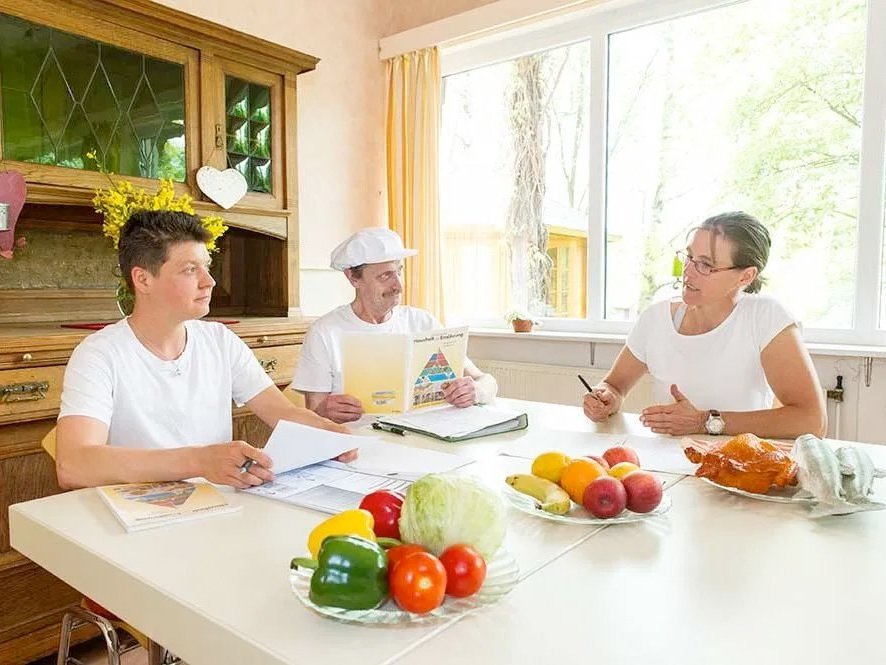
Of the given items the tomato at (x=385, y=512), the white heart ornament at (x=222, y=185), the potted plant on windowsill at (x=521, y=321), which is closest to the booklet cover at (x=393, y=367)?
the tomato at (x=385, y=512)

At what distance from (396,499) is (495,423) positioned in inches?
30.9

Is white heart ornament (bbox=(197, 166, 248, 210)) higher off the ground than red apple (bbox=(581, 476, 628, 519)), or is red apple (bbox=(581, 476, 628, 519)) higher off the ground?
white heart ornament (bbox=(197, 166, 248, 210))

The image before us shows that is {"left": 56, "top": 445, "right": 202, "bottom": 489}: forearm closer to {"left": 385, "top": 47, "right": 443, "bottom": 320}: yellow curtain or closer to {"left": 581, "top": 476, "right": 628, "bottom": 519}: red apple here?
{"left": 581, "top": 476, "right": 628, "bottom": 519}: red apple

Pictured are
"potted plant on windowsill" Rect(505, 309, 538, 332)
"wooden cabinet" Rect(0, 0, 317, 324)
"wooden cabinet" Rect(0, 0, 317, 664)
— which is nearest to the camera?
"wooden cabinet" Rect(0, 0, 317, 664)

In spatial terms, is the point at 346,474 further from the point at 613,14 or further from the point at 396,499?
the point at 613,14

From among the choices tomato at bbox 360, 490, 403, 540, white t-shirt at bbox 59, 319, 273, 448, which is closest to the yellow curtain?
white t-shirt at bbox 59, 319, 273, 448

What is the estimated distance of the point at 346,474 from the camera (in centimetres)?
123

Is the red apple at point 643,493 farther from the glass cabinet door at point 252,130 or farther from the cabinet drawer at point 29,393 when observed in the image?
the glass cabinet door at point 252,130

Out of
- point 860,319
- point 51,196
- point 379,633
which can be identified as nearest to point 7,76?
point 51,196

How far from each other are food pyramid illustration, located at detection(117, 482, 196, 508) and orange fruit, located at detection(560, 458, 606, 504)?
600mm

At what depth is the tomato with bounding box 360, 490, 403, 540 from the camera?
0.81 meters

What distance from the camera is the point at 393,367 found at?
5.70 ft

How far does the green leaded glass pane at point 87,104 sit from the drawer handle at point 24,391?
75cm

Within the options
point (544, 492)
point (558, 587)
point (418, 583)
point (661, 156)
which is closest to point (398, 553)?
point (418, 583)
